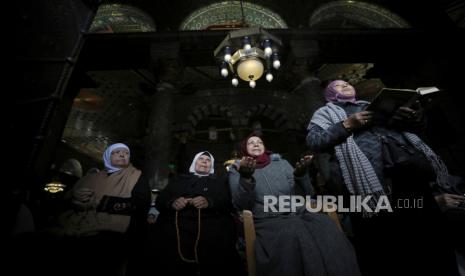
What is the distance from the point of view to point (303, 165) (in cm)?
226

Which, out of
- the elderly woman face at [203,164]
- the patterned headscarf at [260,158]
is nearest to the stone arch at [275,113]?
the elderly woman face at [203,164]

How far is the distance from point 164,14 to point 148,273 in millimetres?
8003

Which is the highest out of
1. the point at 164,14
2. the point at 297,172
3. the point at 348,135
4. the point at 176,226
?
the point at 164,14

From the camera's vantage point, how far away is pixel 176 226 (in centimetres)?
248

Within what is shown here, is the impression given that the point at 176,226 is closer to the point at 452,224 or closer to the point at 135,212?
the point at 135,212

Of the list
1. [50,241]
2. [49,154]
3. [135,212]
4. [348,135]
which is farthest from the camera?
[49,154]

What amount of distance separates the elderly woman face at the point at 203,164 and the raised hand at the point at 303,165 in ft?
3.99

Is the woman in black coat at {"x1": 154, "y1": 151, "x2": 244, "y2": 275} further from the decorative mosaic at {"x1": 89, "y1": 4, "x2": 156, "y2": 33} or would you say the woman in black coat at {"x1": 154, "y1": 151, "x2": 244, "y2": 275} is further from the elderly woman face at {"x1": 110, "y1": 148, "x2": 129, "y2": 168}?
the decorative mosaic at {"x1": 89, "y1": 4, "x2": 156, "y2": 33}

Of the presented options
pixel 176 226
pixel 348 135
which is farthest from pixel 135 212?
pixel 348 135

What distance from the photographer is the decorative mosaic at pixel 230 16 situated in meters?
8.12

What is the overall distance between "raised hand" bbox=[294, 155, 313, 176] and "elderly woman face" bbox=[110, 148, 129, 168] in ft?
7.29

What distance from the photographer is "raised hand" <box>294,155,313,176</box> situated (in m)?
2.20

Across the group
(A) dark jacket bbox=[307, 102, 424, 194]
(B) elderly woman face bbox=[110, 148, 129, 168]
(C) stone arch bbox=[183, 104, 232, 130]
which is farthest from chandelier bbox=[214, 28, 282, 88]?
(C) stone arch bbox=[183, 104, 232, 130]

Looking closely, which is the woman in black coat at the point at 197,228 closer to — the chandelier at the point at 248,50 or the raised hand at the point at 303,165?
the raised hand at the point at 303,165
